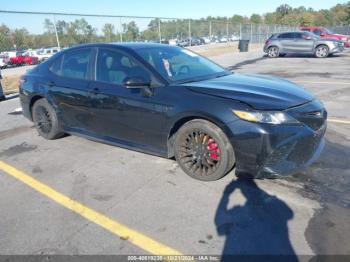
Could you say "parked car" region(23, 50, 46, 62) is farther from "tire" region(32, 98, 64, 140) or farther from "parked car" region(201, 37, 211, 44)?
"tire" region(32, 98, 64, 140)

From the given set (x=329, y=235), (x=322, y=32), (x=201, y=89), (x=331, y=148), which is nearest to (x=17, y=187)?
(x=201, y=89)

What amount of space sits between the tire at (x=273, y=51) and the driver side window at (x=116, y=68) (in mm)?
18734

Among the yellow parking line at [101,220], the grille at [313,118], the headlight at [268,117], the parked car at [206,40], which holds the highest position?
the headlight at [268,117]

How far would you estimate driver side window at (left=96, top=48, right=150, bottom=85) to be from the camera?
164 inches

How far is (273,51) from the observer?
70.1ft

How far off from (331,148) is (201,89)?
7.67ft

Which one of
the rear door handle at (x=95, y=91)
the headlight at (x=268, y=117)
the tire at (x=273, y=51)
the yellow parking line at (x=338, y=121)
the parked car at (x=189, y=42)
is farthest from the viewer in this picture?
the parked car at (x=189, y=42)

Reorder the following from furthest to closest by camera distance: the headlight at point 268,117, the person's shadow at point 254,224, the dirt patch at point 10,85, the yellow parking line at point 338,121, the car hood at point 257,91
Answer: the dirt patch at point 10,85
the yellow parking line at point 338,121
the car hood at point 257,91
the headlight at point 268,117
the person's shadow at point 254,224

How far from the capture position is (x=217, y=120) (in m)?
3.51

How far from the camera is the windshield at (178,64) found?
418cm

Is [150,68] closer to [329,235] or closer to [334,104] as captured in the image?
[329,235]

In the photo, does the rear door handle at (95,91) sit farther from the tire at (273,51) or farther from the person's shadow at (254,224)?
the tire at (273,51)

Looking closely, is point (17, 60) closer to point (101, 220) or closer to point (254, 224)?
point (101, 220)

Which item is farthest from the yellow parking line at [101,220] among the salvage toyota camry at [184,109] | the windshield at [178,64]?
the windshield at [178,64]
